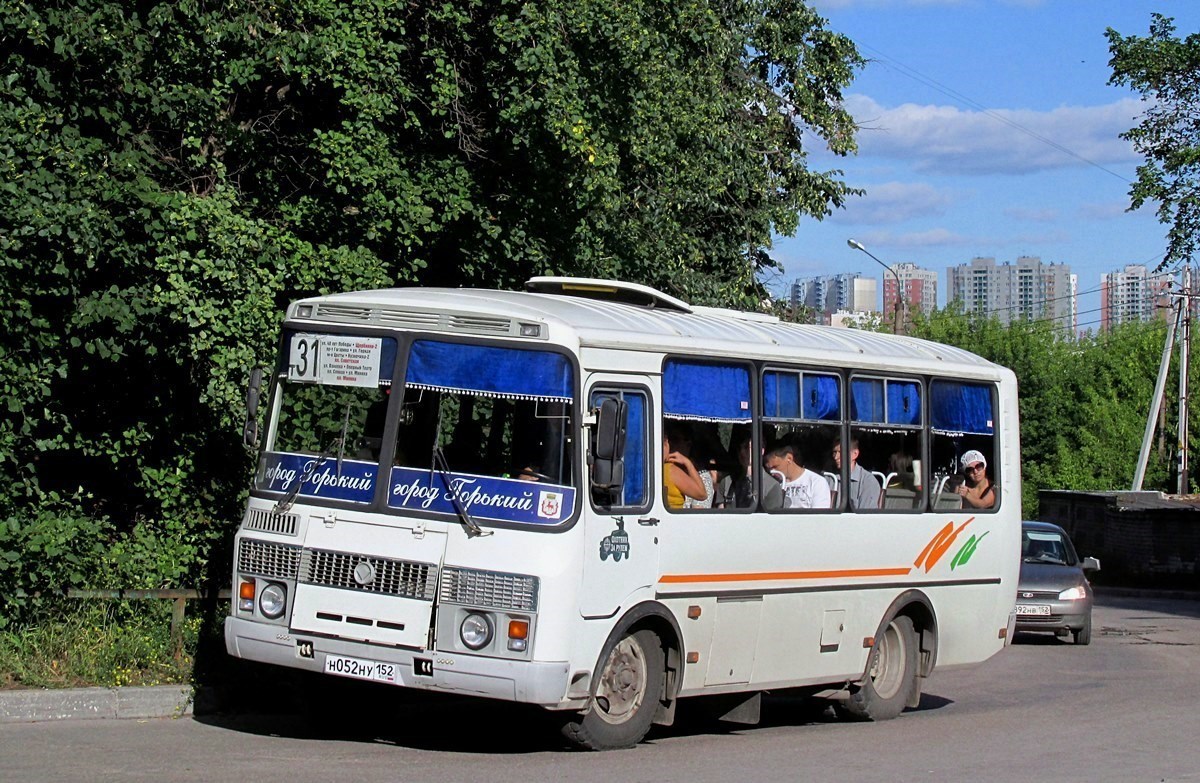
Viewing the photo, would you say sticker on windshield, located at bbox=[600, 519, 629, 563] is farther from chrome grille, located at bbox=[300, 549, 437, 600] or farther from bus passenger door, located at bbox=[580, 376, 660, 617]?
chrome grille, located at bbox=[300, 549, 437, 600]

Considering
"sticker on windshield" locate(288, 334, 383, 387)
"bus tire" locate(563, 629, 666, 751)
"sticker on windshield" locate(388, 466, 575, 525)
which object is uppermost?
"sticker on windshield" locate(288, 334, 383, 387)

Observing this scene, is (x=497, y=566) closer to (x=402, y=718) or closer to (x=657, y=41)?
(x=402, y=718)

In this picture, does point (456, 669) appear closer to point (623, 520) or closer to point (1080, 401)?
point (623, 520)

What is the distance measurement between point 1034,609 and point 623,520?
13.8 metres

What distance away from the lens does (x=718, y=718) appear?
12578 millimetres

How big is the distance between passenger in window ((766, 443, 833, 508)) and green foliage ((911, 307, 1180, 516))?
2475 inches

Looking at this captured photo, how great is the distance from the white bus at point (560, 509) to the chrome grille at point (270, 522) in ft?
0.05

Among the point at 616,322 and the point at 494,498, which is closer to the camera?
the point at 494,498

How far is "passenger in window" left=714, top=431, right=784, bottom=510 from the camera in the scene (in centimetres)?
1138

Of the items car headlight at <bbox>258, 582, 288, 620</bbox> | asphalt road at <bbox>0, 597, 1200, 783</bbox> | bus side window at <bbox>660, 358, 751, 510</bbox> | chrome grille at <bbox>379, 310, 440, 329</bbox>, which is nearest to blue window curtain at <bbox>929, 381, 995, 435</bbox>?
asphalt road at <bbox>0, 597, 1200, 783</bbox>

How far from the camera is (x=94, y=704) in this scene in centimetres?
1077

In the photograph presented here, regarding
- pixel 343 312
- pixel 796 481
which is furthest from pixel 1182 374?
pixel 343 312

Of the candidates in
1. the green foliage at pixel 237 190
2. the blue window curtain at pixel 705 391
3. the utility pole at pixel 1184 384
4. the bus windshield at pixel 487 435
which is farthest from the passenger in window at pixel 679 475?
the utility pole at pixel 1184 384

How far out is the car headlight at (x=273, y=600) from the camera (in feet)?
33.1
